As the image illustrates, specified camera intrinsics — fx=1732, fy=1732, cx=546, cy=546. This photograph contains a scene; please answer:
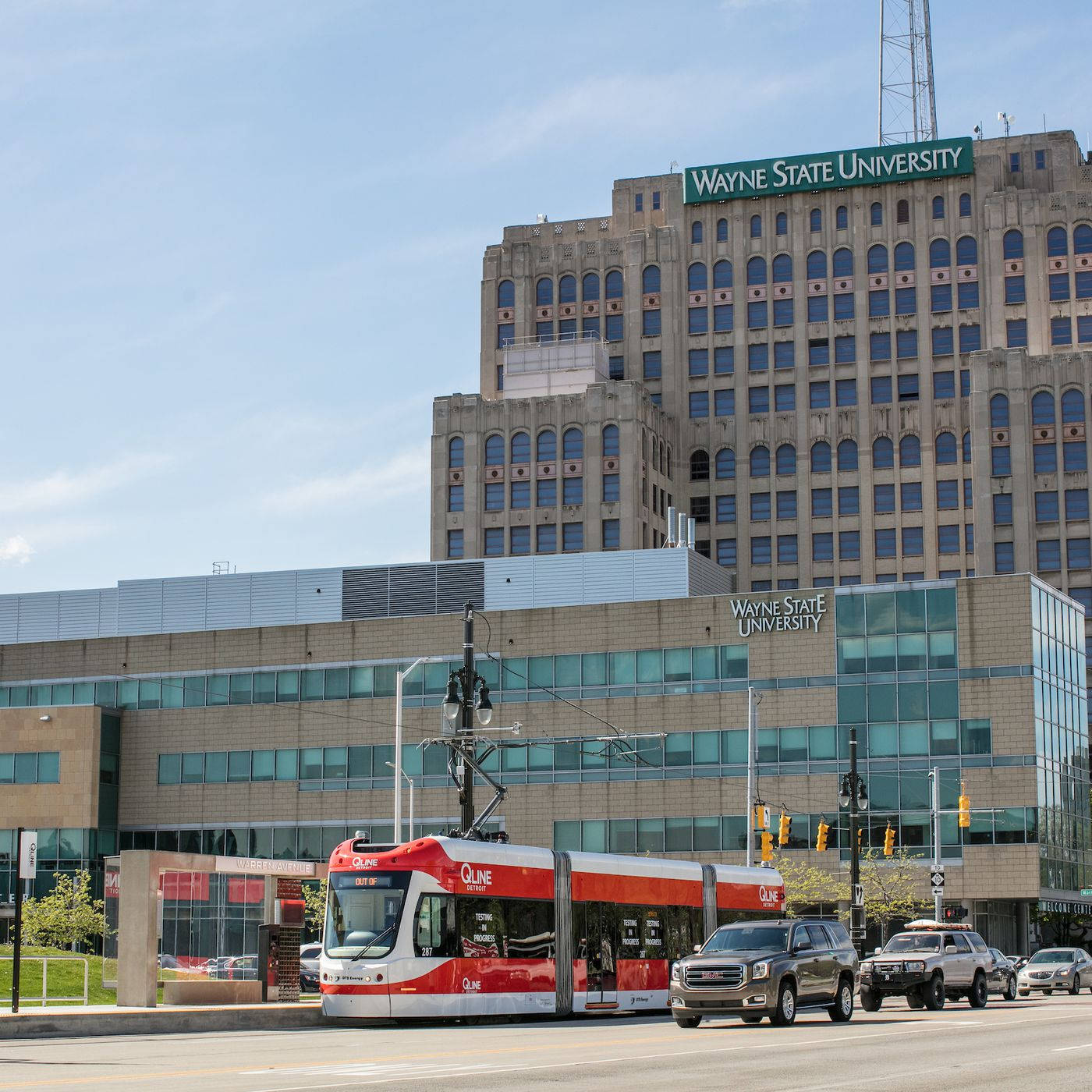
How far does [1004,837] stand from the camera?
69.1m

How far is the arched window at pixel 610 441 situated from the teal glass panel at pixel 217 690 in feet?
130

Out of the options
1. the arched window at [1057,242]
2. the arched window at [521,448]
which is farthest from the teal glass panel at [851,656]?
the arched window at [1057,242]

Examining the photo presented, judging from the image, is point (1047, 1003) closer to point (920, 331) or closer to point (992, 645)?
point (992, 645)

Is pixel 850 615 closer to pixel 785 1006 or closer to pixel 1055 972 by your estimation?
pixel 1055 972

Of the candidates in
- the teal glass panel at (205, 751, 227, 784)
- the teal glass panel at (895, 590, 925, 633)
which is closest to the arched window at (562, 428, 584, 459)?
the teal glass panel at (205, 751, 227, 784)

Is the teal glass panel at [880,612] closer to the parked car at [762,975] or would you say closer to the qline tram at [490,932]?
the qline tram at [490,932]

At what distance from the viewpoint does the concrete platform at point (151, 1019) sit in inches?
1116

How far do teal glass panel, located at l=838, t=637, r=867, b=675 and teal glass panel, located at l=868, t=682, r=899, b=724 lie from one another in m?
1.09

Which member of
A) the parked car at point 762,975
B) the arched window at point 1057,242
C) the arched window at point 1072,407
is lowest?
the parked car at point 762,975

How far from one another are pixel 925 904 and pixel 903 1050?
47.9 metres

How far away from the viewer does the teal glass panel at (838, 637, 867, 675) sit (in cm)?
7144

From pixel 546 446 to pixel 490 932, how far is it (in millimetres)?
83692

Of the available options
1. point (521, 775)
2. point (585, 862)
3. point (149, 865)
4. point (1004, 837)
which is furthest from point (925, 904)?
point (149, 865)

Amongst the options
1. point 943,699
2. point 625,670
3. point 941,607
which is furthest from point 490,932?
point 625,670
